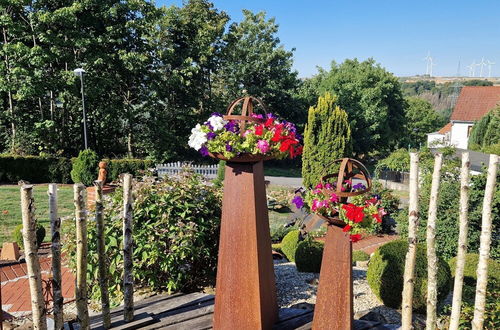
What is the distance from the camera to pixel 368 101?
2834 cm

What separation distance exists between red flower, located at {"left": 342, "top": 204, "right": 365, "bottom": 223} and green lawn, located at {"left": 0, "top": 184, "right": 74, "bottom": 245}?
782 cm

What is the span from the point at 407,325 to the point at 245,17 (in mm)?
24476

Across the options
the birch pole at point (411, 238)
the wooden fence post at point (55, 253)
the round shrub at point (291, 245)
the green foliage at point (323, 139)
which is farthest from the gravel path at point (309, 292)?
the green foliage at point (323, 139)

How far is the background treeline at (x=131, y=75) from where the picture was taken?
16.7 meters

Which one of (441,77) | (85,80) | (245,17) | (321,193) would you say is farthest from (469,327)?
(441,77)

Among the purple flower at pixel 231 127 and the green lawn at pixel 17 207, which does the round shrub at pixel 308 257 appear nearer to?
the purple flower at pixel 231 127

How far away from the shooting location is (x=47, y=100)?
1853cm

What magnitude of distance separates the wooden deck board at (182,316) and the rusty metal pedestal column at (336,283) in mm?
716

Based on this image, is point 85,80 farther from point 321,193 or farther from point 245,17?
point 321,193

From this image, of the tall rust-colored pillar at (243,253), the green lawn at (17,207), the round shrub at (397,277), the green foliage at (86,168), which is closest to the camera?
the tall rust-colored pillar at (243,253)

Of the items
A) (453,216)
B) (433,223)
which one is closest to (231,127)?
(433,223)

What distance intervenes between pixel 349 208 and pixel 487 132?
26.3 m

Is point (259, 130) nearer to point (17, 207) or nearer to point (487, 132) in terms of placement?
point (17, 207)

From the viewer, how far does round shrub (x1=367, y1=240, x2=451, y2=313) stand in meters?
4.64
